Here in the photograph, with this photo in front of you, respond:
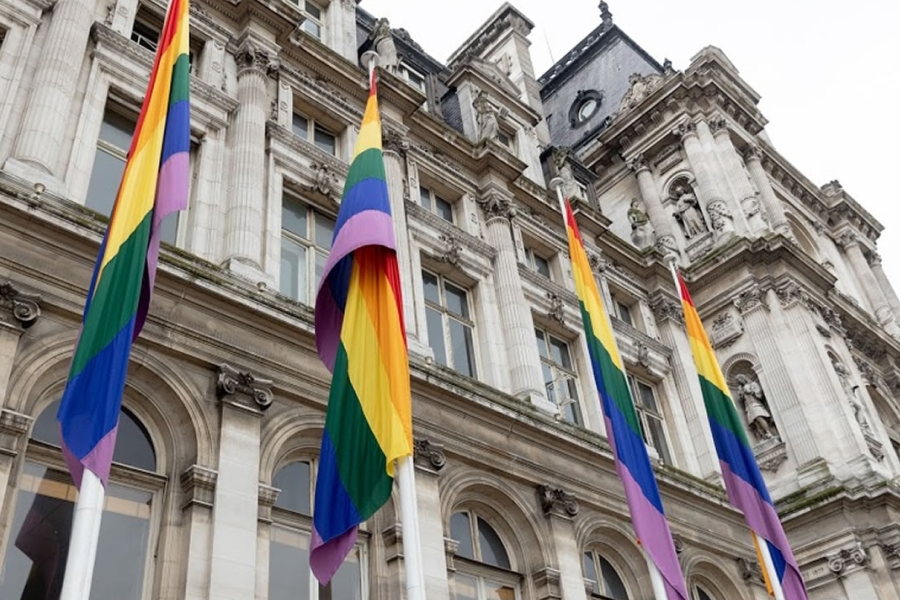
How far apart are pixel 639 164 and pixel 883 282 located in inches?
564

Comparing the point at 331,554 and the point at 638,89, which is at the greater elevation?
the point at 638,89

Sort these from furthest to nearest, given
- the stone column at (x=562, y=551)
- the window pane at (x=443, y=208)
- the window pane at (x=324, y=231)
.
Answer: the window pane at (x=443, y=208) → the window pane at (x=324, y=231) → the stone column at (x=562, y=551)

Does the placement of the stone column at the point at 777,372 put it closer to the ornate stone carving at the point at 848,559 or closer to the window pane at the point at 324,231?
the ornate stone carving at the point at 848,559

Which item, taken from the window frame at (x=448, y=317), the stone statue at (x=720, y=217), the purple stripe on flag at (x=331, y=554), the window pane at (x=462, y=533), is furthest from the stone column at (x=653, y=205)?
the purple stripe on flag at (x=331, y=554)

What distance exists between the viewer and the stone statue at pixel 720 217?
30509mm

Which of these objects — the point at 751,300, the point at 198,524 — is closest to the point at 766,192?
the point at 751,300

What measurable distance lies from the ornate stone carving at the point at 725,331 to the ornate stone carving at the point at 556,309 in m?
8.67

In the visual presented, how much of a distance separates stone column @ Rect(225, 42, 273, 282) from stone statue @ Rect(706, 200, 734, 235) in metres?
18.3

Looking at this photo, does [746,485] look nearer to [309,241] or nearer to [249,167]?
[309,241]

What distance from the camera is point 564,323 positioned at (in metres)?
21.8

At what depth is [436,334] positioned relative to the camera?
18.5m

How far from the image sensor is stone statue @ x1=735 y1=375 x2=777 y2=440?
26.4 m

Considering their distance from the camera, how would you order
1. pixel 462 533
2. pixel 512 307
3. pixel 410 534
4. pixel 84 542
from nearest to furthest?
pixel 84 542 < pixel 410 534 < pixel 462 533 < pixel 512 307

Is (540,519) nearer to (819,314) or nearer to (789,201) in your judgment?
(819,314)
